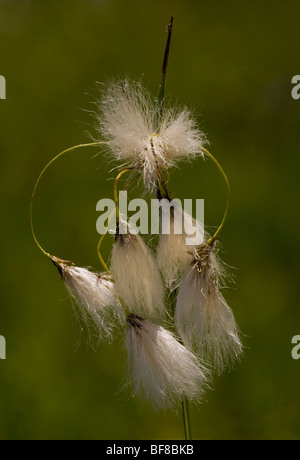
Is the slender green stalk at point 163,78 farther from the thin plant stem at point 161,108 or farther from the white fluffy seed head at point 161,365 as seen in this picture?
the white fluffy seed head at point 161,365

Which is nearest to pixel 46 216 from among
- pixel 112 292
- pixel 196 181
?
pixel 196 181


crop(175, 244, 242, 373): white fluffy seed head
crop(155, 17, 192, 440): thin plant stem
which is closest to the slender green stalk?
crop(155, 17, 192, 440): thin plant stem

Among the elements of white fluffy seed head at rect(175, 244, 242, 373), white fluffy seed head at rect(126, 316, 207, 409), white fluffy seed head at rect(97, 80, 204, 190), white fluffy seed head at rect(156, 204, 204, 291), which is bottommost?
white fluffy seed head at rect(126, 316, 207, 409)

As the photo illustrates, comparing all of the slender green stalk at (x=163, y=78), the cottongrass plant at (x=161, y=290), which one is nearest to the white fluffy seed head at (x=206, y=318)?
the cottongrass plant at (x=161, y=290)

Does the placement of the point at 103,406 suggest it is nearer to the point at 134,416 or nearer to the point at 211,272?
the point at 134,416

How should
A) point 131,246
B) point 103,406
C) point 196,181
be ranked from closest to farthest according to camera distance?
point 131,246, point 103,406, point 196,181

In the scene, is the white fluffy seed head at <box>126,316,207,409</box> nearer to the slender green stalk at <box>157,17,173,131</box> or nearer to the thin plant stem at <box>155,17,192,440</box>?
the thin plant stem at <box>155,17,192,440</box>

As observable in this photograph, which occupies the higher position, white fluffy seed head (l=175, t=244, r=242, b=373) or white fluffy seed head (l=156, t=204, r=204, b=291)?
white fluffy seed head (l=156, t=204, r=204, b=291)
